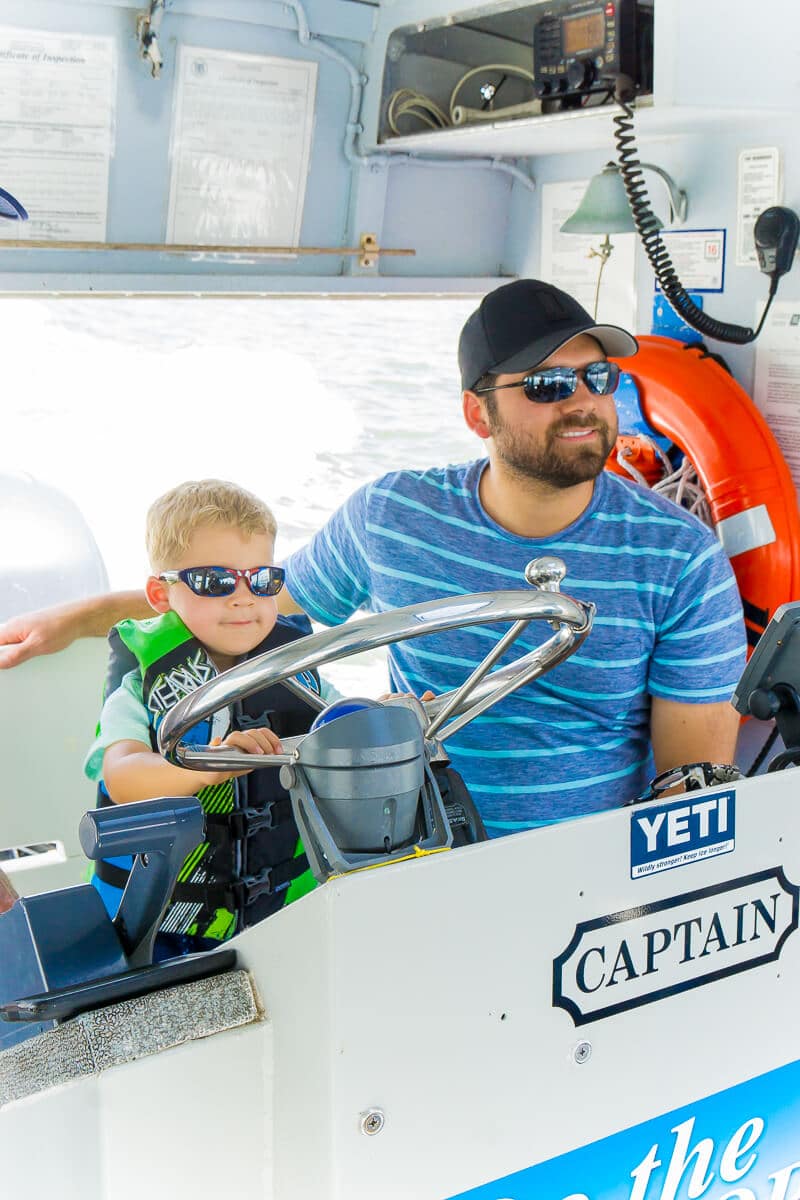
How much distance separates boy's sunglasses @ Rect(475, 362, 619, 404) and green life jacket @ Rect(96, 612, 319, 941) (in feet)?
1.94

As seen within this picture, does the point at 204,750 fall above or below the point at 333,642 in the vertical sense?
below

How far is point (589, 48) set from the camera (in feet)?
9.29

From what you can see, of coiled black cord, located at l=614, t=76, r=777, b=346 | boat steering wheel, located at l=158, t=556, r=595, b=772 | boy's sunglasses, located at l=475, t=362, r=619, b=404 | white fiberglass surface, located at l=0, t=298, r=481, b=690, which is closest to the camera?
boat steering wheel, located at l=158, t=556, r=595, b=772

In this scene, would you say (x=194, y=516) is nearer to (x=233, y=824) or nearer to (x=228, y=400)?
A: (x=233, y=824)

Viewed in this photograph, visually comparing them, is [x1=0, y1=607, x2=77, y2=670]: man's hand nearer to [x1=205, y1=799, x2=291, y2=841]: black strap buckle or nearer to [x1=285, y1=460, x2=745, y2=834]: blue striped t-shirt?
[x1=285, y1=460, x2=745, y2=834]: blue striped t-shirt

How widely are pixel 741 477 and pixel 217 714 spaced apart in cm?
154

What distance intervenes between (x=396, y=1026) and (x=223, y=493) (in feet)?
3.75

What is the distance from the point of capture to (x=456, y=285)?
3600mm

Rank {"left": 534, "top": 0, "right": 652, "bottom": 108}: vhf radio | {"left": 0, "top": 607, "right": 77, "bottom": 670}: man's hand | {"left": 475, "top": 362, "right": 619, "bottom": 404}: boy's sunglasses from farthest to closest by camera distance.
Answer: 1. {"left": 534, "top": 0, "right": 652, "bottom": 108}: vhf radio
2. {"left": 0, "top": 607, "right": 77, "bottom": 670}: man's hand
3. {"left": 475, "top": 362, "right": 619, "bottom": 404}: boy's sunglasses

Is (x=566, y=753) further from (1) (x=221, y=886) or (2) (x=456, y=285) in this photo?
(2) (x=456, y=285)

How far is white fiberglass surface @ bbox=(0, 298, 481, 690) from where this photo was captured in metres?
3.48

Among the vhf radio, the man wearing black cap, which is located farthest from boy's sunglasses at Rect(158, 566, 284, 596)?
the vhf radio

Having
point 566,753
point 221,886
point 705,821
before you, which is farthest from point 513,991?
point 566,753

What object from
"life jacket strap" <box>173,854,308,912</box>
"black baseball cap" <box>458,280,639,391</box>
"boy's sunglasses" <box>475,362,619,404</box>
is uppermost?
"black baseball cap" <box>458,280,639,391</box>
